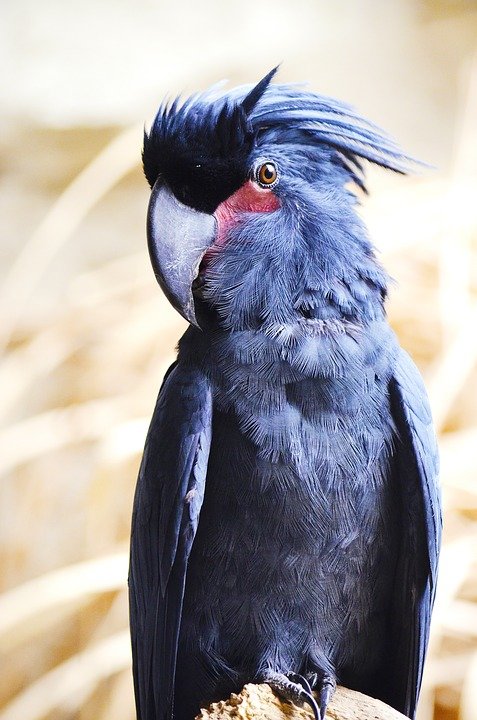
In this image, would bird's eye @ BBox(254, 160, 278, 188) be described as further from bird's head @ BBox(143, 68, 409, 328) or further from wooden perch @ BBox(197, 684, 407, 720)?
wooden perch @ BBox(197, 684, 407, 720)

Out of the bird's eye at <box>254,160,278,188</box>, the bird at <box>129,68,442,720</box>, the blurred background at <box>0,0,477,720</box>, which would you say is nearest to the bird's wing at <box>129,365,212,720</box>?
the bird at <box>129,68,442,720</box>

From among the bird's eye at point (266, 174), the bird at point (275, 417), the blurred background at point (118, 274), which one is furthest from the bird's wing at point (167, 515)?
the blurred background at point (118, 274)

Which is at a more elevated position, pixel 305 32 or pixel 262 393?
pixel 305 32

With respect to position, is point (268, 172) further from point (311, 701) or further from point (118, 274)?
point (118, 274)

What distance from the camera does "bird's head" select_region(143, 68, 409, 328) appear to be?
3.42 feet

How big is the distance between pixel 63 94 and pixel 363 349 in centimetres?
207

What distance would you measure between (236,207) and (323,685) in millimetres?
645

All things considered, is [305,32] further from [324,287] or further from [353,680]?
[353,680]

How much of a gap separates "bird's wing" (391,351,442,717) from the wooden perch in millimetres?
132

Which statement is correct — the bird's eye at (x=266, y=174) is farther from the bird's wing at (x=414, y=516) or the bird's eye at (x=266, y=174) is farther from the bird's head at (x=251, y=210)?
the bird's wing at (x=414, y=516)

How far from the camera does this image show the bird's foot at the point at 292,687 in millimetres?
1051

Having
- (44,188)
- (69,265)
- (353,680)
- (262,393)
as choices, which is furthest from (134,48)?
(353,680)

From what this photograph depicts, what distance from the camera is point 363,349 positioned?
108cm

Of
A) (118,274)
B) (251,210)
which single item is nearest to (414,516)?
(251,210)
